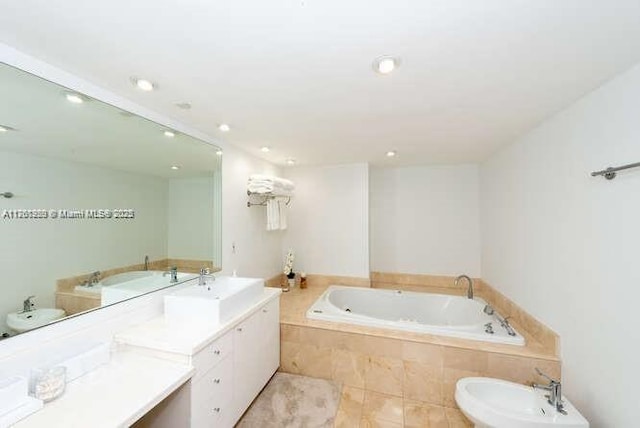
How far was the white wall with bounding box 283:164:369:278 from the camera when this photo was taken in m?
3.43

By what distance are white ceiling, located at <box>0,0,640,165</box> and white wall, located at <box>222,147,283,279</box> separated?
0.77 meters

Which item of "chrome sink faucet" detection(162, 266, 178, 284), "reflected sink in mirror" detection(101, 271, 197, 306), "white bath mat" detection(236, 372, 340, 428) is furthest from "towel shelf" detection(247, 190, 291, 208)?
"white bath mat" detection(236, 372, 340, 428)

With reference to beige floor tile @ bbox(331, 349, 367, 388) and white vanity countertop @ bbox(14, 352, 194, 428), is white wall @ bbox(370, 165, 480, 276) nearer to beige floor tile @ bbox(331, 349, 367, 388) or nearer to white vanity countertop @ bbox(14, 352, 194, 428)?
beige floor tile @ bbox(331, 349, 367, 388)

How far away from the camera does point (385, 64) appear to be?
1.20m

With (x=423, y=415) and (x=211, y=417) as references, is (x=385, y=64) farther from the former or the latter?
(x=423, y=415)

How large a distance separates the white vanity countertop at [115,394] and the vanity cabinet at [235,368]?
18 cm

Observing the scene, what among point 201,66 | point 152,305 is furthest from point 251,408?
point 201,66

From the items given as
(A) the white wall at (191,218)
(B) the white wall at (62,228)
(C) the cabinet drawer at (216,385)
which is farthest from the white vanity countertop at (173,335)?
(A) the white wall at (191,218)

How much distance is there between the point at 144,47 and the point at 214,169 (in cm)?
128

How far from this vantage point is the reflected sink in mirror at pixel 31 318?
3.65ft

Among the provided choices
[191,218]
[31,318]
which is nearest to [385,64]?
[191,218]

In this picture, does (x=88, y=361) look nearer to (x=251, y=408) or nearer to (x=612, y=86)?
(x=251, y=408)

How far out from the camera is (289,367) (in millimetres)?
2342

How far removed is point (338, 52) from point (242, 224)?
2.05 metres
